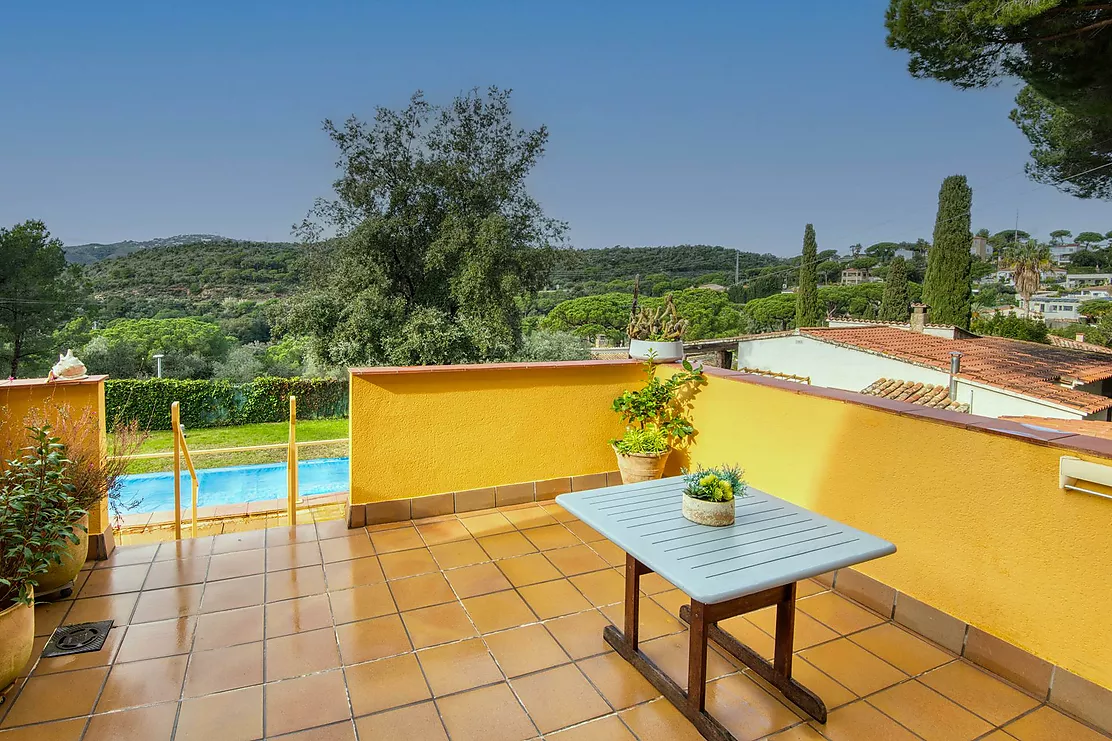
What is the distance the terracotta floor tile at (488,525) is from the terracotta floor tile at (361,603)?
29.2 inches

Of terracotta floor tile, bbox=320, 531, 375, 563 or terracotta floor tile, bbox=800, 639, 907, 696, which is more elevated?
terracotta floor tile, bbox=800, 639, 907, 696

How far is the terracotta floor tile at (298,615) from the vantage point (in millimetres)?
2494

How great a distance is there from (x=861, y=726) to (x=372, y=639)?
1749 mm

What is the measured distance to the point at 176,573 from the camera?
9.73ft

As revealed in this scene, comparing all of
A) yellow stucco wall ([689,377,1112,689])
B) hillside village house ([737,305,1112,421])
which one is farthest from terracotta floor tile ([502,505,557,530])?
hillside village house ([737,305,1112,421])

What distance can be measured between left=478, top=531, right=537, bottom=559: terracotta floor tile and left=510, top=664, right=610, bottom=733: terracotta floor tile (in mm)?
1027

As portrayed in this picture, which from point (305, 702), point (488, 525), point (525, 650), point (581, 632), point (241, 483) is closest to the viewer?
point (305, 702)

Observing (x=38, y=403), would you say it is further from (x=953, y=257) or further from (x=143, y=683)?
(x=953, y=257)

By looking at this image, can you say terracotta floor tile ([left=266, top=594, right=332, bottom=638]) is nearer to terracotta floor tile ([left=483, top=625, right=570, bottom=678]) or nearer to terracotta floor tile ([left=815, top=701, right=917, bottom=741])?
terracotta floor tile ([left=483, top=625, right=570, bottom=678])

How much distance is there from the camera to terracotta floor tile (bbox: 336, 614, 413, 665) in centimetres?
231

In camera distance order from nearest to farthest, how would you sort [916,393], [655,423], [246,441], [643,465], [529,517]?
1. [529,517]
2. [643,465]
3. [655,423]
4. [916,393]
5. [246,441]

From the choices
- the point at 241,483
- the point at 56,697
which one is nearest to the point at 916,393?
the point at 56,697

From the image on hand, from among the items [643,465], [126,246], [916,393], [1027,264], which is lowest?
[916,393]

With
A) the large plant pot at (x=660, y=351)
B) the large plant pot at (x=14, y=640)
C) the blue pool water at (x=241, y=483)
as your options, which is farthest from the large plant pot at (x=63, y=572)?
the blue pool water at (x=241, y=483)
